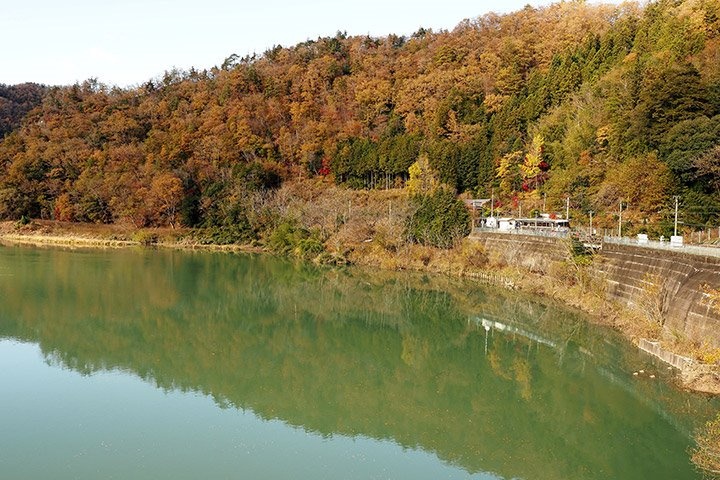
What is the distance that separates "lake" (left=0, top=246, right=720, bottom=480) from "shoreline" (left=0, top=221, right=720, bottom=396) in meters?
0.43

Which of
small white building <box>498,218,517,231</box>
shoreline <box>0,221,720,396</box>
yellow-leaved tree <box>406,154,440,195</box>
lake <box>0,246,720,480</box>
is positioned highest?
yellow-leaved tree <box>406,154,440,195</box>

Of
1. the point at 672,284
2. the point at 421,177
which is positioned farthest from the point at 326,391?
the point at 421,177

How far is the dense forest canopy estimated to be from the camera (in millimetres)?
26453

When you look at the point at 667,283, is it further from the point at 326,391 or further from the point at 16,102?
the point at 16,102

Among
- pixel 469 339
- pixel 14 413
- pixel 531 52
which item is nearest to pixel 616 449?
pixel 469 339

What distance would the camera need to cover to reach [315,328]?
19.3 m

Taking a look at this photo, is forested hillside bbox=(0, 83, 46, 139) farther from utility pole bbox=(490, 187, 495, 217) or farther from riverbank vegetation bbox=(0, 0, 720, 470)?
utility pole bbox=(490, 187, 495, 217)

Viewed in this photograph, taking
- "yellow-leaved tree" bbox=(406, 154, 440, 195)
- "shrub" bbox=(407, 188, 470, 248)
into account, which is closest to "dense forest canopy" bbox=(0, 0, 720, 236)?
"yellow-leaved tree" bbox=(406, 154, 440, 195)

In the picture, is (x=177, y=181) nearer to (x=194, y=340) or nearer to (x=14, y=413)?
(x=194, y=340)

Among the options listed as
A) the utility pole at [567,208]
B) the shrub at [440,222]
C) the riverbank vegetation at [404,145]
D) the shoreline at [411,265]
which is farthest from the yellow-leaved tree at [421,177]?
the utility pole at [567,208]

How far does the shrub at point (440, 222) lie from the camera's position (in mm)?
30828

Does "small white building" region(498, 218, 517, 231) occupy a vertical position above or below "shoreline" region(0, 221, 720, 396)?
above

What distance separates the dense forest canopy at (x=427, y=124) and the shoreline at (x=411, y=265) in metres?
2.15

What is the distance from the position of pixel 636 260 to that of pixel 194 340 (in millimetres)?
13505
